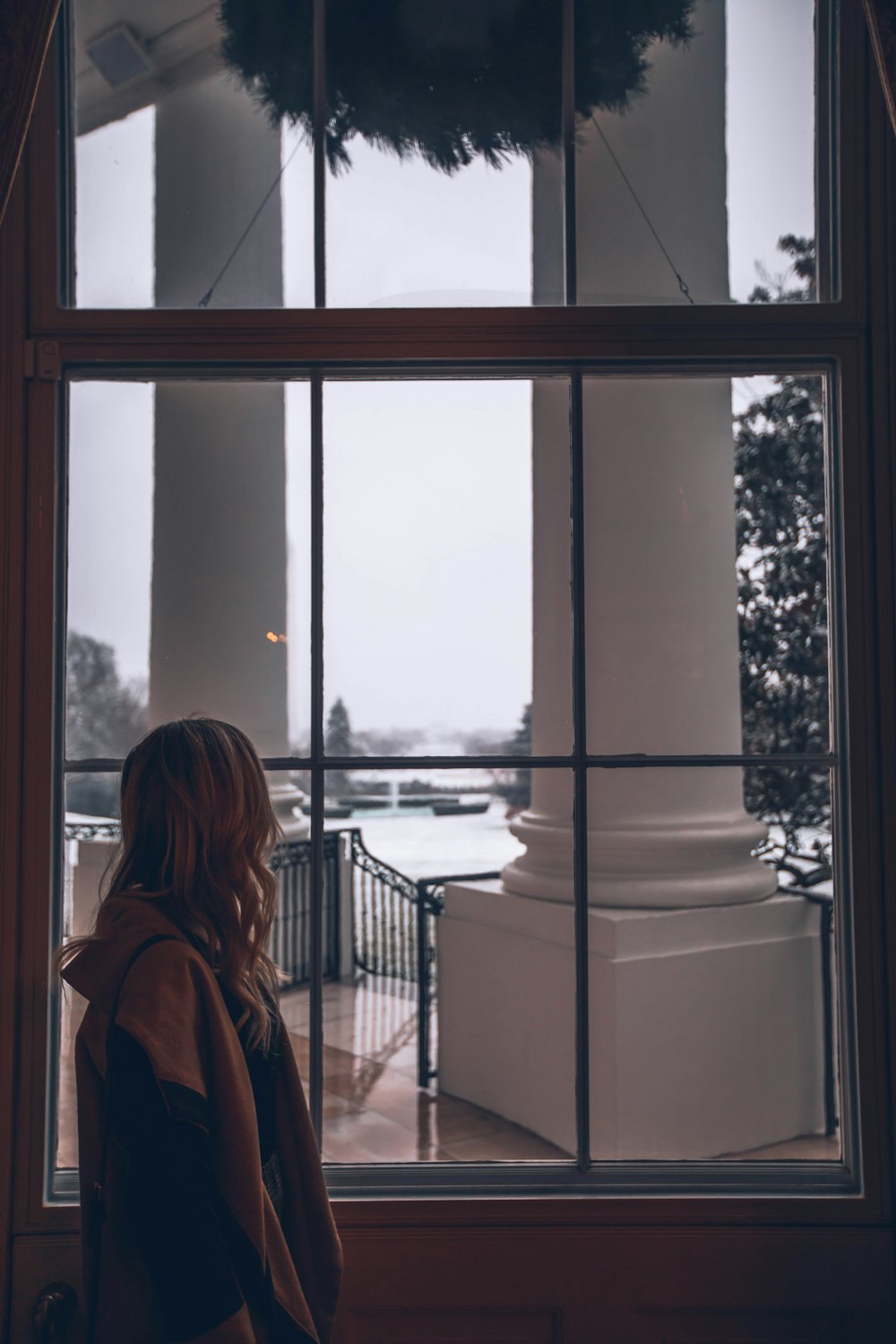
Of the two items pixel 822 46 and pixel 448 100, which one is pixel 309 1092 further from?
pixel 822 46

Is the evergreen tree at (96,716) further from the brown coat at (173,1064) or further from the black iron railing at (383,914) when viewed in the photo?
the brown coat at (173,1064)

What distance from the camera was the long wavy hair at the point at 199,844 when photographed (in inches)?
50.3

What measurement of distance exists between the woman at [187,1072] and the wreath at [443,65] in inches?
55.7

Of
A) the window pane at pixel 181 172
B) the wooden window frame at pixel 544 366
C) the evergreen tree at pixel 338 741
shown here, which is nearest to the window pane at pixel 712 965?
the wooden window frame at pixel 544 366

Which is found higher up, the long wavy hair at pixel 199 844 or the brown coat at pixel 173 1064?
the long wavy hair at pixel 199 844

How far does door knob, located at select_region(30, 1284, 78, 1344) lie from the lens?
5.74 ft

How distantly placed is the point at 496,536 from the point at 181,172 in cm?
101


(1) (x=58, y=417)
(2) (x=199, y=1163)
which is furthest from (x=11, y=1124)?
(1) (x=58, y=417)

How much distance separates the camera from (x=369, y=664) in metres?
2.01

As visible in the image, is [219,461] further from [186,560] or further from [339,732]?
[339,732]

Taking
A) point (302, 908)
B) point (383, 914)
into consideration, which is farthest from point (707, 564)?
point (302, 908)

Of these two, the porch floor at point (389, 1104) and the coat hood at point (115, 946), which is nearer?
the coat hood at point (115, 946)

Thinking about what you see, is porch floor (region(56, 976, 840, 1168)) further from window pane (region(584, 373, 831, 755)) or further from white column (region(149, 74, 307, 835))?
window pane (region(584, 373, 831, 755))

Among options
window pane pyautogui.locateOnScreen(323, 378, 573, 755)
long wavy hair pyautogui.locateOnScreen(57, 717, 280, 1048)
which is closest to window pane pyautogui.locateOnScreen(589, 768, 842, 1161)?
window pane pyautogui.locateOnScreen(323, 378, 573, 755)
